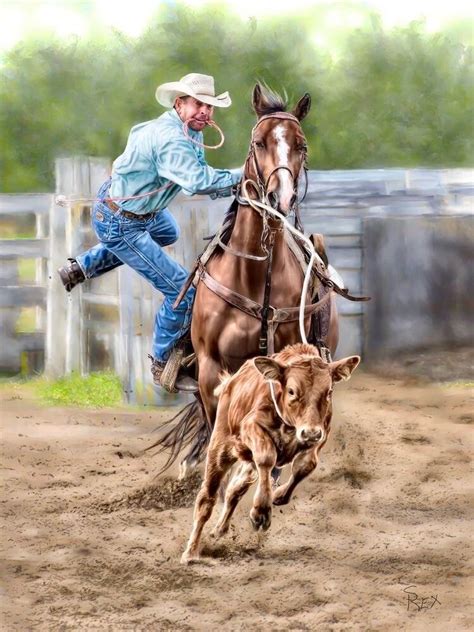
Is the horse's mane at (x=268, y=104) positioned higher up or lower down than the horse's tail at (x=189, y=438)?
higher up

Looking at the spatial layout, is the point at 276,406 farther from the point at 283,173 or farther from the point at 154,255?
the point at 154,255

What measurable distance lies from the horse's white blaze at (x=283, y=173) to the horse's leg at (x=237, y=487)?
114 cm

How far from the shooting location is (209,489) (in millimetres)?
4988

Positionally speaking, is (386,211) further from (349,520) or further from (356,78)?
(349,520)

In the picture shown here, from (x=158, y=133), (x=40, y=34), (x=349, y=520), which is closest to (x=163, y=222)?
(x=158, y=133)

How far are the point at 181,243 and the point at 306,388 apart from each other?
3.34 meters

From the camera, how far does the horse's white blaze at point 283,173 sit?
459cm

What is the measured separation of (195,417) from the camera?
6070 millimetres

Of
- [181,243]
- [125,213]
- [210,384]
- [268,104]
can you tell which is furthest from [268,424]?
[181,243]

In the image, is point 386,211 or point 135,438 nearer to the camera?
point 135,438

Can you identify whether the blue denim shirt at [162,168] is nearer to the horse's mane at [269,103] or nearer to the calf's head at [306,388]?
the horse's mane at [269,103]

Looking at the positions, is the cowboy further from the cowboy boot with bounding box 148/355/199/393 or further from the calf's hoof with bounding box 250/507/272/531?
the calf's hoof with bounding box 250/507/272/531

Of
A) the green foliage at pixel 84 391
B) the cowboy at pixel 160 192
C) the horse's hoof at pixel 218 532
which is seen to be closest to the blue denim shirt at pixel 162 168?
the cowboy at pixel 160 192

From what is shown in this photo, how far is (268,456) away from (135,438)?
239 centimetres
